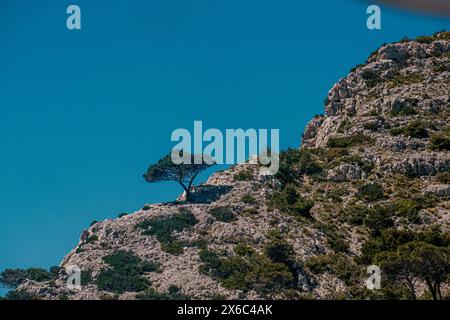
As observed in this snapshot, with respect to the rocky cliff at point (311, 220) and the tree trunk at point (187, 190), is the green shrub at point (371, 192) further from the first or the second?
the tree trunk at point (187, 190)

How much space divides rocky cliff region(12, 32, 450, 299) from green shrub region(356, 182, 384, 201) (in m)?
0.19

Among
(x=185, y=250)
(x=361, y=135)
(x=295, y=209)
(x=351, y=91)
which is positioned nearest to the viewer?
(x=185, y=250)

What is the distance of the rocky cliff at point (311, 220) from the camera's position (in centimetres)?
5806

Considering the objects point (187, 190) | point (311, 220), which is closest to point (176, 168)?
point (187, 190)

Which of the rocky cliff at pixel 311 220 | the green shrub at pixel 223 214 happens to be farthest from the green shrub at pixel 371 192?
the green shrub at pixel 223 214

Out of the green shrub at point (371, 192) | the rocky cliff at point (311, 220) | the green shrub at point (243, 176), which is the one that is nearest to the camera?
the rocky cliff at point (311, 220)

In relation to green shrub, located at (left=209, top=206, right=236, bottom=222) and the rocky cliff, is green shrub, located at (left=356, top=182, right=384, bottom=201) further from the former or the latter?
green shrub, located at (left=209, top=206, right=236, bottom=222)

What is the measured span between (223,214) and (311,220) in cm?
998

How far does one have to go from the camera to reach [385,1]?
409 centimetres

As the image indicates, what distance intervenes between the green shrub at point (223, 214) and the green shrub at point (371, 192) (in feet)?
51.3

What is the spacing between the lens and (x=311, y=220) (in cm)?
7175
